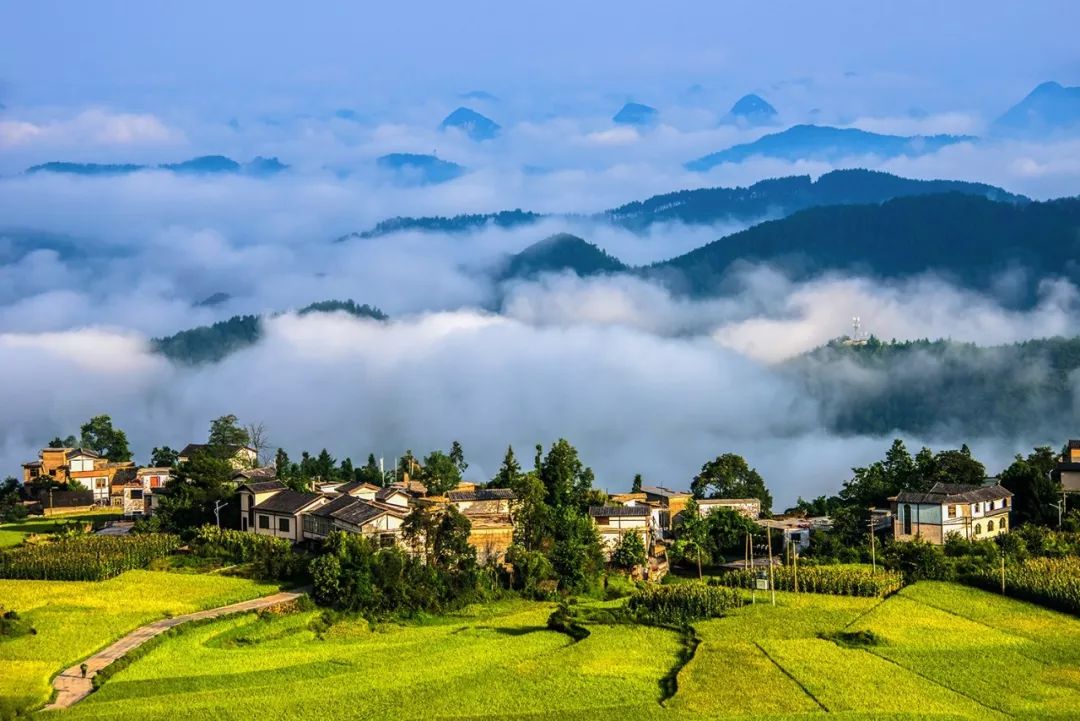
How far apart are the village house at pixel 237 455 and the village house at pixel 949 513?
1355 inches

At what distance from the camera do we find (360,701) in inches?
1278

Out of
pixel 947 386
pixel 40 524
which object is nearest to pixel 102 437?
pixel 40 524

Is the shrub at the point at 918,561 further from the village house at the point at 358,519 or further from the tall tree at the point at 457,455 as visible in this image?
the tall tree at the point at 457,455

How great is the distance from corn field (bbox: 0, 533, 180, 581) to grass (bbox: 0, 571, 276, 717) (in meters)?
0.74

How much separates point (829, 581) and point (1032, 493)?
658 inches

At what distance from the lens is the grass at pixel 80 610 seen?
34938 mm

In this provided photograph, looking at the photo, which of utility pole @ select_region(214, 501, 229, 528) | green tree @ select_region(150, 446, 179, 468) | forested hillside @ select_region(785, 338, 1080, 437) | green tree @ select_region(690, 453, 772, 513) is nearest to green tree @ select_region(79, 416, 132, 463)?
green tree @ select_region(150, 446, 179, 468)

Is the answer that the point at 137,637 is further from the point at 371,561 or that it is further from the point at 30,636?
the point at 371,561

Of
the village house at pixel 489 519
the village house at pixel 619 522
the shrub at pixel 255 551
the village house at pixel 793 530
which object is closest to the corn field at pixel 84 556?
the shrub at pixel 255 551

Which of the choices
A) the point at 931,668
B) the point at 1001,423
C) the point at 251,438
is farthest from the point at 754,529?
the point at 1001,423

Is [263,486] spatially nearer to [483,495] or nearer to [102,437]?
[483,495]

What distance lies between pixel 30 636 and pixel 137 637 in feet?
10.5

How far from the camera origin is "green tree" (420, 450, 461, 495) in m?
63.8

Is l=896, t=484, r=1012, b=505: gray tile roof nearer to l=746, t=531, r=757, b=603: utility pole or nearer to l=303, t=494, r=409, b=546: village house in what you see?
l=746, t=531, r=757, b=603: utility pole
